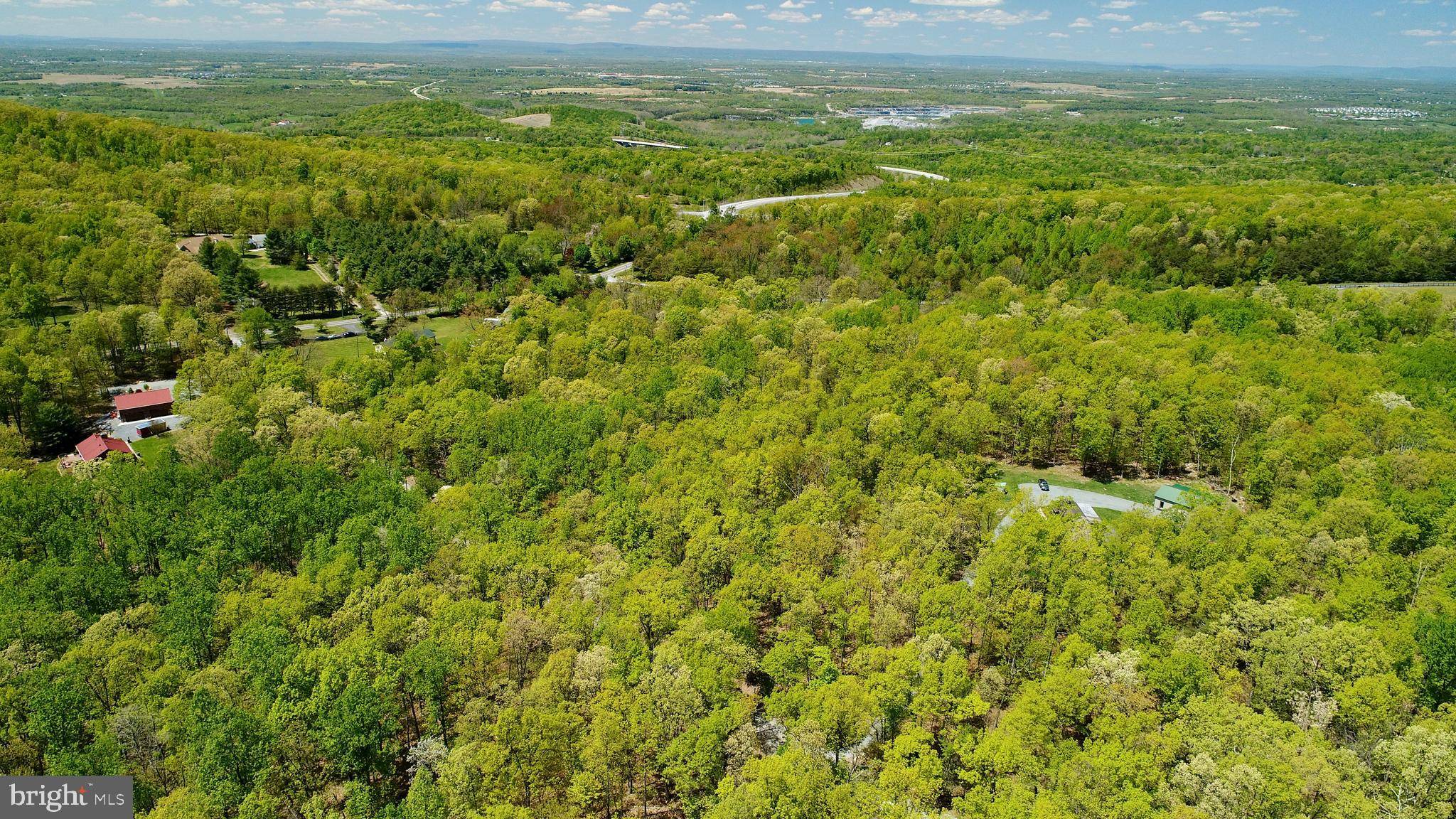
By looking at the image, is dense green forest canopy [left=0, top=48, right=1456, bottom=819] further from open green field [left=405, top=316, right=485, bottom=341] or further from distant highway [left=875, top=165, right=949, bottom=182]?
distant highway [left=875, top=165, right=949, bottom=182]

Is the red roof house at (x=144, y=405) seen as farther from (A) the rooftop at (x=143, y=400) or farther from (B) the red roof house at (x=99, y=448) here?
(B) the red roof house at (x=99, y=448)

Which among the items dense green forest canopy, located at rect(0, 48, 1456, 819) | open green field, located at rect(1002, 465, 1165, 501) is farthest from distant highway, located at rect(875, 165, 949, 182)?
open green field, located at rect(1002, 465, 1165, 501)

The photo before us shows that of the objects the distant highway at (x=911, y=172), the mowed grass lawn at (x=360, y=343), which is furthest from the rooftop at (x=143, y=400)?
the distant highway at (x=911, y=172)

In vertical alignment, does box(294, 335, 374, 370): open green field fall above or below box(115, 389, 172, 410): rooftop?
above

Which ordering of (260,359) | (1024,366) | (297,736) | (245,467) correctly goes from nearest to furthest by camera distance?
(297,736) < (245,467) < (1024,366) < (260,359)

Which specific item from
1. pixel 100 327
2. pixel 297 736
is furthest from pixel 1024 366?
pixel 100 327

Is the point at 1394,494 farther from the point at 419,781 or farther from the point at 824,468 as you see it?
the point at 419,781
